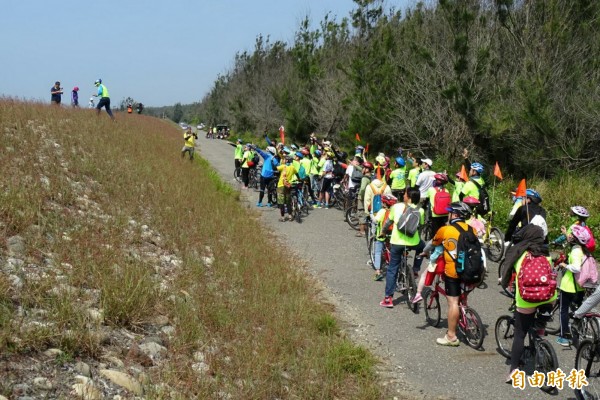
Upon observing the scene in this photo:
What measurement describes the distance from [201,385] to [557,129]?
12.7m

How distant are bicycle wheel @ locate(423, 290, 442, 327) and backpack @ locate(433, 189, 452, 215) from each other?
10.2ft

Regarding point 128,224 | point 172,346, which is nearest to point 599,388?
point 172,346

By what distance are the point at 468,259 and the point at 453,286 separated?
1.47 ft

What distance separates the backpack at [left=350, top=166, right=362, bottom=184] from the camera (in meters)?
15.1

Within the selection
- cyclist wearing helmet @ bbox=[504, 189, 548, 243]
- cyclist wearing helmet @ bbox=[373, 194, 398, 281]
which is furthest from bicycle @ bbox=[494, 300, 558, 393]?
cyclist wearing helmet @ bbox=[373, 194, 398, 281]

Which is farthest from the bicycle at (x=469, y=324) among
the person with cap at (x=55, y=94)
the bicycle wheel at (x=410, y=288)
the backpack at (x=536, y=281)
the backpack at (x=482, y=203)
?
the person with cap at (x=55, y=94)

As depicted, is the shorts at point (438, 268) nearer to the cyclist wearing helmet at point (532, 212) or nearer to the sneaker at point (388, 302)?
the sneaker at point (388, 302)

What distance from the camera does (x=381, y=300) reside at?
28.6ft

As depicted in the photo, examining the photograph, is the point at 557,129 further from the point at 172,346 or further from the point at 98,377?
the point at 98,377

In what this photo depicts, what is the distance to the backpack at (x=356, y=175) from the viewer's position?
49.6 ft

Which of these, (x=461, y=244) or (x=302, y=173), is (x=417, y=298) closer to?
(x=461, y=244)

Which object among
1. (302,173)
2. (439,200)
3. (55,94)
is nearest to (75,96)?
(55,94)

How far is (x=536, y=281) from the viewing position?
5.47 m

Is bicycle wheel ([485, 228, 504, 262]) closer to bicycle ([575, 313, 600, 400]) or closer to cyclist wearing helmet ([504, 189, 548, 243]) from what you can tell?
cyclist wearing helmet ([504, 189, 548, 243])
